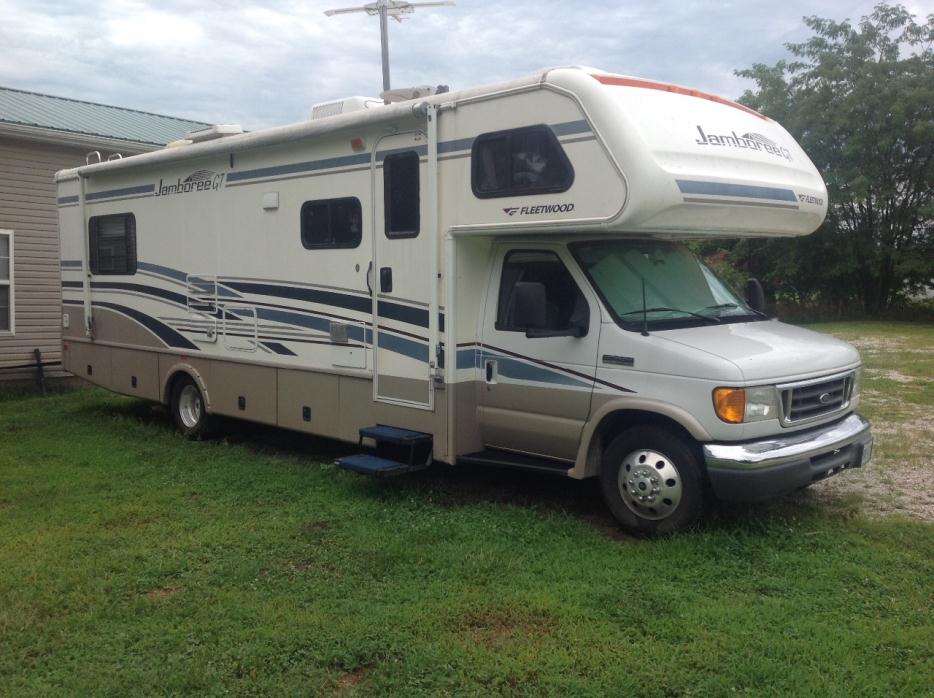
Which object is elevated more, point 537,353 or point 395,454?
point 537,353

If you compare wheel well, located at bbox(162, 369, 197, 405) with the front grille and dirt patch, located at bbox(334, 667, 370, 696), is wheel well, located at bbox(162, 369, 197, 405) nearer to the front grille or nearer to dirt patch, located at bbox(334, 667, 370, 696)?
dirt patch, located at bbox(334, 667, 370, 696)

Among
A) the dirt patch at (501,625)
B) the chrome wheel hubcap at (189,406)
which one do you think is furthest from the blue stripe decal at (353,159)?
the dirt patch at (501,625)

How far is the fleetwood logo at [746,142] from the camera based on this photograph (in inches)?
239

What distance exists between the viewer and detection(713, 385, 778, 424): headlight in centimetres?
544

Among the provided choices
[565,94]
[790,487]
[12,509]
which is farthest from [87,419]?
[790,487]

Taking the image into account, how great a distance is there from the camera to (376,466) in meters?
6.80

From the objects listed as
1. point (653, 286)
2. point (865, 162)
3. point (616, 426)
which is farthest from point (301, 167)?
point (865, 162)

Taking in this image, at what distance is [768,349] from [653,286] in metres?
0.94

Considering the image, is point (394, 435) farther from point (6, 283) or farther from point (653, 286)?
point (6, 283)

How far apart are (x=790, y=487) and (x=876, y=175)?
2209 centimetres

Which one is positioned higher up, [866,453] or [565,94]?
[565,94]

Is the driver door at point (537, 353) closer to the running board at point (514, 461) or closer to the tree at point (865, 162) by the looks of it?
the running board at point (514, 461)

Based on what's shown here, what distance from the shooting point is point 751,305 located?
7488 millimetres

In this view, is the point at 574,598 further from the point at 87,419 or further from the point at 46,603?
the point at 87,419
